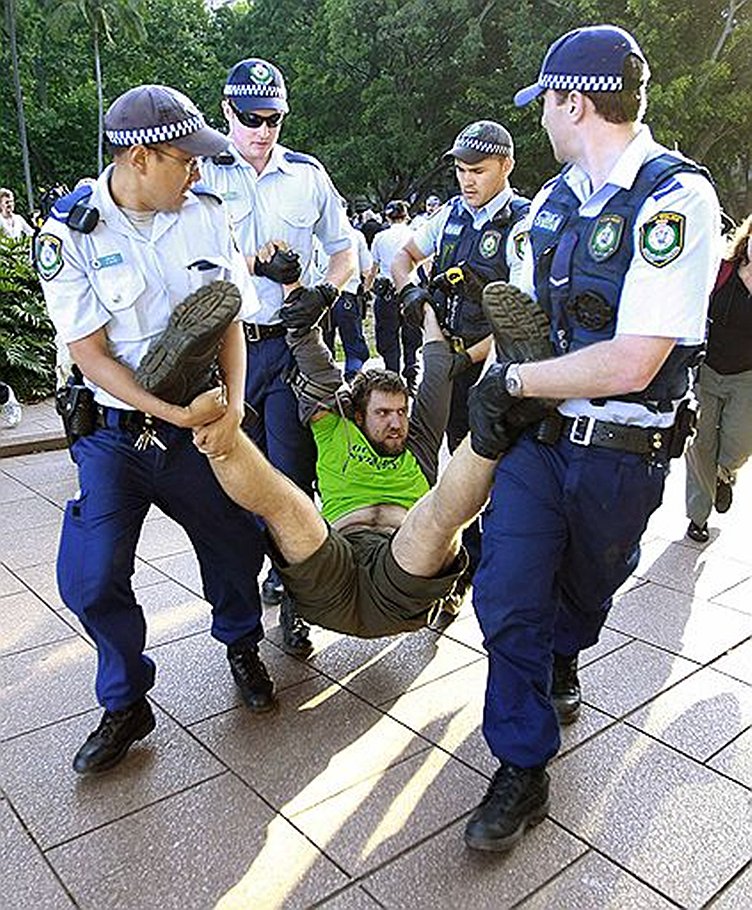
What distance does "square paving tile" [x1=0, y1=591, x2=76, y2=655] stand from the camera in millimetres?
3549

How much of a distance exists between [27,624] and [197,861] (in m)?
1.73

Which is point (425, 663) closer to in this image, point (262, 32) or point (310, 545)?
point (310, 545)

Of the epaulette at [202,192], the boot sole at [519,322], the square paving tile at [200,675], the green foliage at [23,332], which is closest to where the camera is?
the boot sole at [519,322]

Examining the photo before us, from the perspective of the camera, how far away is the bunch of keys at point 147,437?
2686 mm

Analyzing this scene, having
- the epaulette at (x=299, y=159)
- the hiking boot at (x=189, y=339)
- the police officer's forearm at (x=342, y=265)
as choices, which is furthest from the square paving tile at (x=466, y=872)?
the epaulette at (x=299, y=159)

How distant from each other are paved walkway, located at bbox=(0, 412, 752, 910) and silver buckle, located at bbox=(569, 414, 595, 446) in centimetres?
105

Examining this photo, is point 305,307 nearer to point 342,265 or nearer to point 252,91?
point 342,265

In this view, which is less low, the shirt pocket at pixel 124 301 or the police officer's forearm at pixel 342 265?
the shirt pocket at pixel 124 301

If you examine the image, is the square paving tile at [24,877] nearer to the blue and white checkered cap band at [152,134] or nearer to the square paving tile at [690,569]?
the blue and white checkered cap band at [152,134]

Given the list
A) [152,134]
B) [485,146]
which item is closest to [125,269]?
[152,134]

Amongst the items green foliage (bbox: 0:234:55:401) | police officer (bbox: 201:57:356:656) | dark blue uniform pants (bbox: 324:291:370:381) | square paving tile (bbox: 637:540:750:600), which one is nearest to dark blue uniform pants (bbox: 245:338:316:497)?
police officer (bbox: 201:57:356:656)

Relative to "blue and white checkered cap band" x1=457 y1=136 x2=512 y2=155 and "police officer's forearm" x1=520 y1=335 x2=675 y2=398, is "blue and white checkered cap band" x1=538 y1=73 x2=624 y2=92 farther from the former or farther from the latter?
"blue and white checkered cap band" x1=457 y1=136 x2=512 y2=155

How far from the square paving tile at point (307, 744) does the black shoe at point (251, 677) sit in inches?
1.7

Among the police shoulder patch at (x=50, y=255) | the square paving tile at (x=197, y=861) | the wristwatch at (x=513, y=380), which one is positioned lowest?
the square paving tile at (x=197, y=861)
